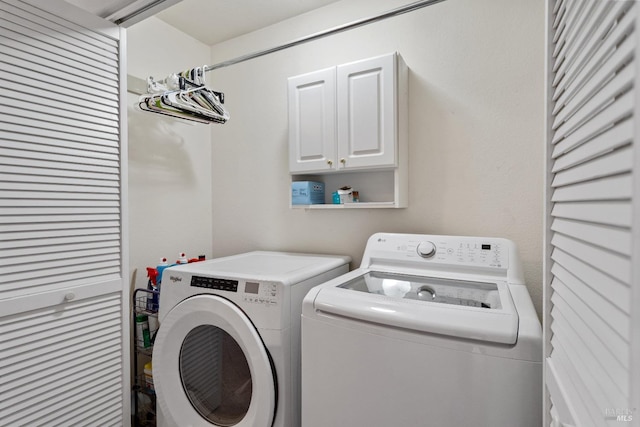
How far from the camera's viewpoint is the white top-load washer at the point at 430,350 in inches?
35.3

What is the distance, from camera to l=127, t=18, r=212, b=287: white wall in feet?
6.81

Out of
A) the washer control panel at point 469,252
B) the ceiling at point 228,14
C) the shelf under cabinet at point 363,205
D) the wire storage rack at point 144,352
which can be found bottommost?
the wire storage rack at point 144,352

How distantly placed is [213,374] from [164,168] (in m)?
1.42

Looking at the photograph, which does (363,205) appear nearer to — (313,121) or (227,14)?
(313,121)

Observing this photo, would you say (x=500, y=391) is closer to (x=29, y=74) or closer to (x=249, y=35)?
(x=29, y=74)

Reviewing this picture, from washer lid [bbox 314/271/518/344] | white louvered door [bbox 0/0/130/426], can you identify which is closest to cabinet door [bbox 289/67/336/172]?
washer lid [bbox 314/271/518/344]

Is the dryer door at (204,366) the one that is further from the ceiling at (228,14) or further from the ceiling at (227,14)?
the ceiling at (228,14)

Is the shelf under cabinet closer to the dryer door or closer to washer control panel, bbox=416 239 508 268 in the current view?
washer control panel, bbox=416 239 508 268

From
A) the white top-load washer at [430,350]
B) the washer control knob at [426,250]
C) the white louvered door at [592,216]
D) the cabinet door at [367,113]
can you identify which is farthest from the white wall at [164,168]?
the white louvered door at [592,216]

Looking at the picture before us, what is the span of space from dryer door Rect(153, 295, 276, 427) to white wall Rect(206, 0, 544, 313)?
88 cm

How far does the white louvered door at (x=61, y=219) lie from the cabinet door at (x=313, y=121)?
915 millimetres

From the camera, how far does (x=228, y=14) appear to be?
2217 millimetres

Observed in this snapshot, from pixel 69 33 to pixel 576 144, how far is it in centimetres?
184

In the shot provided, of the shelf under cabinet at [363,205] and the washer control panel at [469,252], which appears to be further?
the shelf under cabinet at [363,205]
